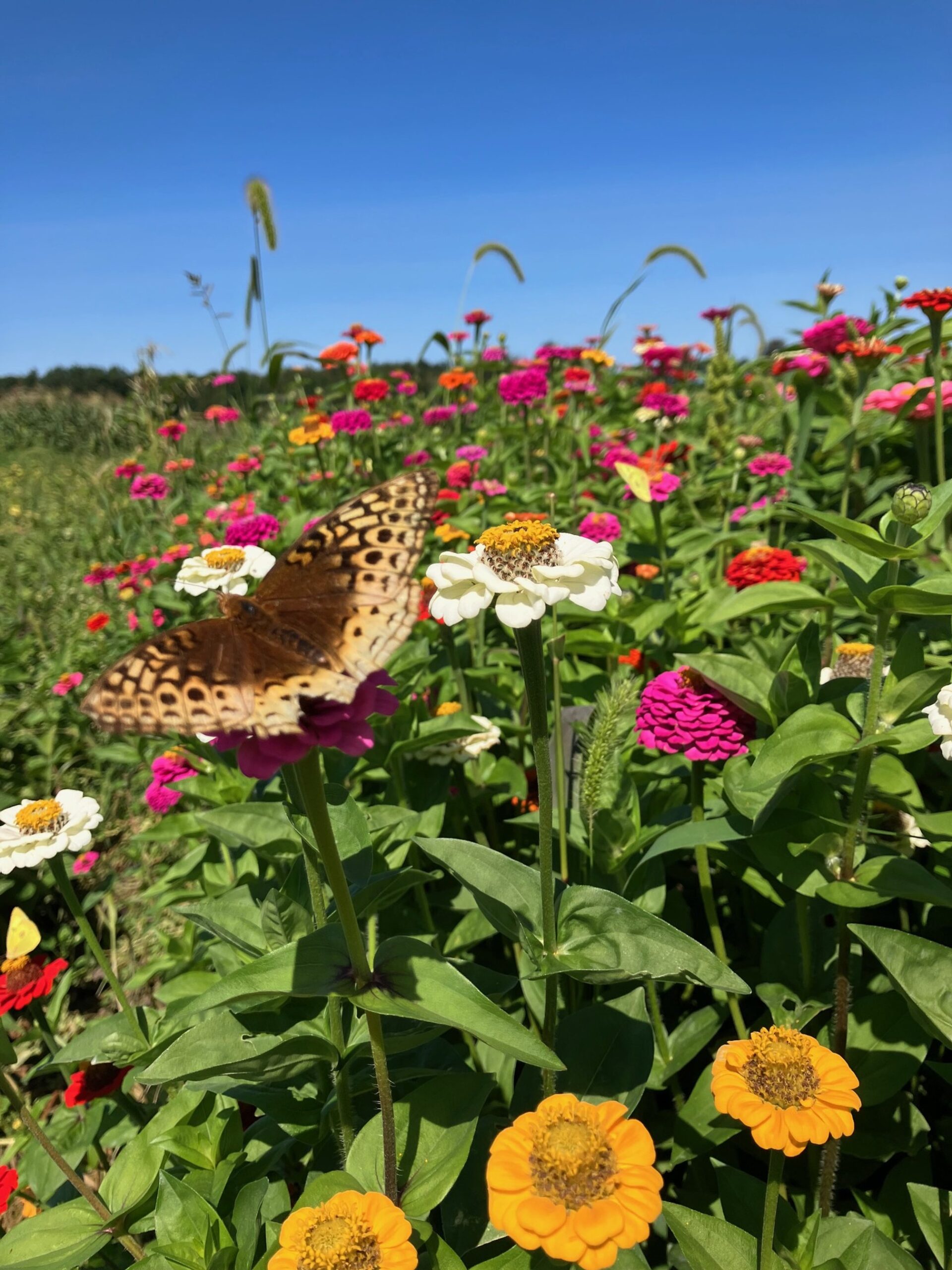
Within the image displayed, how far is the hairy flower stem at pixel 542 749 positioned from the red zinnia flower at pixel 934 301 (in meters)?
2.19

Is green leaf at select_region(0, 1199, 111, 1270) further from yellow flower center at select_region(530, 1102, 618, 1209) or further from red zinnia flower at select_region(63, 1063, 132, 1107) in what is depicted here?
yellow flower center at select_region(530, 1102, 618, 1209)

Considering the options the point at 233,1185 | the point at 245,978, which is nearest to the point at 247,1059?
the point at 245,978

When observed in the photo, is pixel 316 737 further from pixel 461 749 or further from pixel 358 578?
pixel 461 749

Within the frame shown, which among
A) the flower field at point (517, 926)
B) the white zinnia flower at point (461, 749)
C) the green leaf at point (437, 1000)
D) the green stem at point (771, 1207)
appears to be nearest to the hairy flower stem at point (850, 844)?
the flower field at point (517, 926)

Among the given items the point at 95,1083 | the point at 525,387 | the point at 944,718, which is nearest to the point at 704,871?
the point at 944,718

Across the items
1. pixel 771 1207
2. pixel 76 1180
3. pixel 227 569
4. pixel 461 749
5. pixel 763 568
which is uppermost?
pixel 227 569

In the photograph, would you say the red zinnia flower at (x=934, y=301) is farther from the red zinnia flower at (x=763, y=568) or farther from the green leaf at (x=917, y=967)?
the green leaf at (x=917, y=967)

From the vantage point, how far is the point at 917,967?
1163mm

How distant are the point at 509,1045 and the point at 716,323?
14.8ft

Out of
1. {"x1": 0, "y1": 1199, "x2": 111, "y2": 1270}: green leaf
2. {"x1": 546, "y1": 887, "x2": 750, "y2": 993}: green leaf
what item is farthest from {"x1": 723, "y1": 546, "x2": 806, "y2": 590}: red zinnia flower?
{"x1": 0, "y1": 1199, "x2": 111, "y2": 1270}: green leaf

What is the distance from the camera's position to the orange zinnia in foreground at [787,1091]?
923 millimetres

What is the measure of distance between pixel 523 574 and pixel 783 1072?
727mm

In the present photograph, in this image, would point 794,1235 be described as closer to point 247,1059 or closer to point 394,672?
point 247,1059

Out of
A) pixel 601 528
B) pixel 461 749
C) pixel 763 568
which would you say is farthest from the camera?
pixel 601 528
